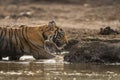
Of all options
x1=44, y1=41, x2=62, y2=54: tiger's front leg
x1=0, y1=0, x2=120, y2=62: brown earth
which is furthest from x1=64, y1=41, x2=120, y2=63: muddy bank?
x1=0, y1=0, x2=120, y2=62: brown earth

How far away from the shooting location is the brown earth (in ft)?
62.6

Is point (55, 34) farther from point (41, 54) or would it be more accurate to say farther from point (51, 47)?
point (41, 54)

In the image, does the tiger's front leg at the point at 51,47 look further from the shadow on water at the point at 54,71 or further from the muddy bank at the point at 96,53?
the muddy bank at the point at 96,53

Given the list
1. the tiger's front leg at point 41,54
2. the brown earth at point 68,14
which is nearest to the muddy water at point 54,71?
the tiger's front leg at point 41,54

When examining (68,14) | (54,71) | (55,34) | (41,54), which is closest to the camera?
(54,71)

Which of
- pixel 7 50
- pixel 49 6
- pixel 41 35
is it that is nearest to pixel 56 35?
pixel 41 35

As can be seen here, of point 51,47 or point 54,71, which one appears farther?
point 51,47

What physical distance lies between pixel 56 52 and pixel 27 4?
11.3 m

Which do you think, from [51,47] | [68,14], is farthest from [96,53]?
[68,14]

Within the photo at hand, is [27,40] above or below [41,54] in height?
above

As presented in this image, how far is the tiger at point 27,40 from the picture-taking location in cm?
1333

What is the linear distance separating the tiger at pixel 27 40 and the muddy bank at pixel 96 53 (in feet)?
2.56

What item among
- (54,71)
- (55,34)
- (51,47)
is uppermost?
(55,34)

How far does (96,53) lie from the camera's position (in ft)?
41.9
